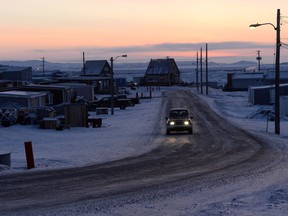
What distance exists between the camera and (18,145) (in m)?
29.1

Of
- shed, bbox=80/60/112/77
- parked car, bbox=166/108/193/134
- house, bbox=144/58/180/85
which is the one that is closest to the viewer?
parked car, bbox=166/108/193/134

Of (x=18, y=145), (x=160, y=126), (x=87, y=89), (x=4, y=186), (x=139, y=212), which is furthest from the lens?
(x=87, y=89)

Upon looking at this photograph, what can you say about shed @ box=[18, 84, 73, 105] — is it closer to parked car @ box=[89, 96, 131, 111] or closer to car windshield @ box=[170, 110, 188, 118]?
parked car @ box=[89, 96, 131, 111]

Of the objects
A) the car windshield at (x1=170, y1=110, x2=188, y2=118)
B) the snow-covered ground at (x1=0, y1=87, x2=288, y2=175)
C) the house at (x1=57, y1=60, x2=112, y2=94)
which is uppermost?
the house at (x1=57, y1=60, x2=112, y2=94)

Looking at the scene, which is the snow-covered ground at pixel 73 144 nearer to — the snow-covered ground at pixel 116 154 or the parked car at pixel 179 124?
the snow-covered ground at pixel 116 154

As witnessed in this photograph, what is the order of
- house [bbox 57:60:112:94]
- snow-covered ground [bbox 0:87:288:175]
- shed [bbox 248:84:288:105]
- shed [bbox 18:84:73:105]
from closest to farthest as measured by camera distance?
snow-covered ground [bbox 0:87:288:175]
shed [bbox 18:84:73:105]
shed [bbox 248:84:288:105]
house [bbox 57:60:112:94]

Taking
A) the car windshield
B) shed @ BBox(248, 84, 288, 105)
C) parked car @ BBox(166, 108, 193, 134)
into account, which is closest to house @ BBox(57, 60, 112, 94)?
shed @ BBox(248, 84, 288, 105)

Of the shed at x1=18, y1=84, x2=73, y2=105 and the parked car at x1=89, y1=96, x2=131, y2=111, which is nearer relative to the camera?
the shed at x1=18, y1=84, x2=73, y2=105

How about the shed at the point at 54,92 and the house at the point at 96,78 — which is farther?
the house at the point at 96,78

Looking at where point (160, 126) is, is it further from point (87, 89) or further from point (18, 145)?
point (87, 89)

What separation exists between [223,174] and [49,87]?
163 feet

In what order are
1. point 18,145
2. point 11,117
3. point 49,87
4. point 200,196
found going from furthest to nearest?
Result: point 49,87 → point 11,117 → point 18,145 → point 200,196

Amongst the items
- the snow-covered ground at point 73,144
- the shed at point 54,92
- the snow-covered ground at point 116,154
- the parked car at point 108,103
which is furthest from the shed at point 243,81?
the snow-covered ground at point 73,144

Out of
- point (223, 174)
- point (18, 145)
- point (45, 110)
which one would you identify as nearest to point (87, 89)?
point (45, 110)
